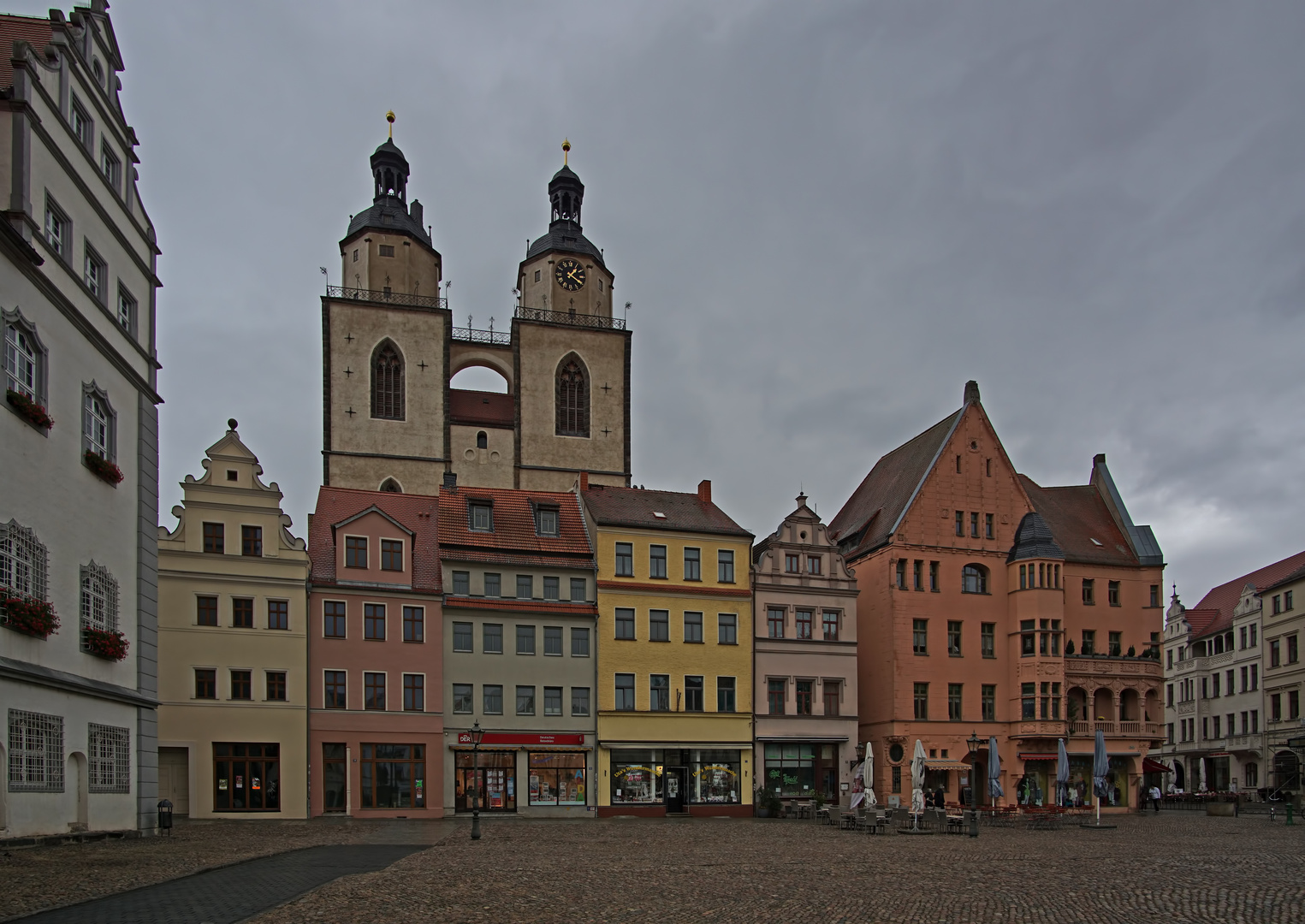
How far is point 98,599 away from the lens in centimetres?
2814

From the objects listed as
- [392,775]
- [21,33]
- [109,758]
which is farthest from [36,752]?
[392,775]

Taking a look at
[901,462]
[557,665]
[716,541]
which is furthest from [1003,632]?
[557,665]

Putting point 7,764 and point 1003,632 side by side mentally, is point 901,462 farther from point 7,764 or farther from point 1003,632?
point 7,764

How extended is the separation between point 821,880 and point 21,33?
2410 cm

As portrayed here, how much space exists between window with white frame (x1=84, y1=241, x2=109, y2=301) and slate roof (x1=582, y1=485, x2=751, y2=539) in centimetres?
2297

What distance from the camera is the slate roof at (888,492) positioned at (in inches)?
2222

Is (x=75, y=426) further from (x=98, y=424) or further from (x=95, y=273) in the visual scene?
(x=95, y=273)

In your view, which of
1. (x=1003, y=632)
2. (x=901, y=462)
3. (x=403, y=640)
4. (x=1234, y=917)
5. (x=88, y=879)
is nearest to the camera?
(x=1234, y=917)

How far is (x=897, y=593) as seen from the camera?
177ft

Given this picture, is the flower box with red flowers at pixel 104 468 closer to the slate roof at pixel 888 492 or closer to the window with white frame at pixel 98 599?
the window with white frame at pixel 98 599

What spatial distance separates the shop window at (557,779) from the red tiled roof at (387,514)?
7.20m

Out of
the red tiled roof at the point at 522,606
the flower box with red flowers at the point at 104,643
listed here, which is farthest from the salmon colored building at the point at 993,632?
the flower box with red flowers at the point at 104,643

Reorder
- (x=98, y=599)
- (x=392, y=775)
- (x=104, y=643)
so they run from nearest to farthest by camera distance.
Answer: (x=104, y=643) → (x=98, y=599) → (x=392, y=775)

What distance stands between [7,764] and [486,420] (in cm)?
5229
